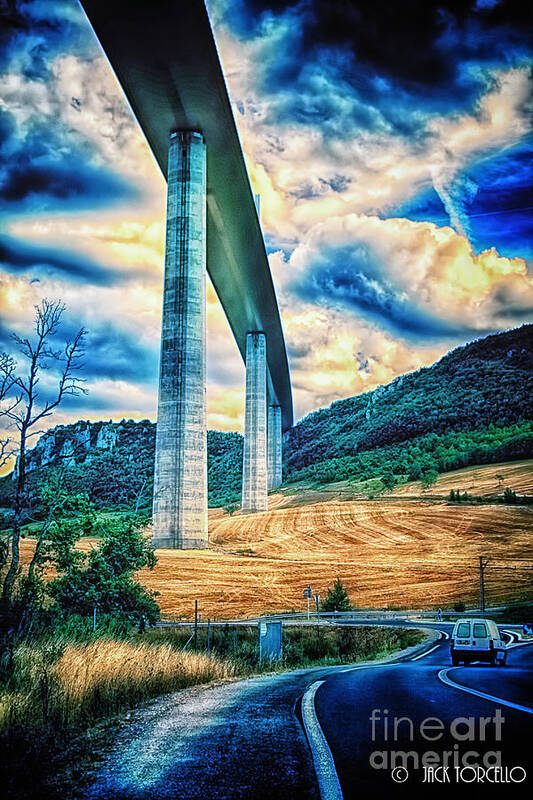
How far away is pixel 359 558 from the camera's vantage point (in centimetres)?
4891

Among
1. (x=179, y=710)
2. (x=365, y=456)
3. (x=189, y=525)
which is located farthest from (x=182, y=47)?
(x=365, y=456)

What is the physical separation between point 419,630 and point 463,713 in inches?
992

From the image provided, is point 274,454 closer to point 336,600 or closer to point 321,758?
point 336,600

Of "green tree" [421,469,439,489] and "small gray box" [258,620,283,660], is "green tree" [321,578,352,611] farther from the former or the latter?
"green tree" [421,469,439,489]

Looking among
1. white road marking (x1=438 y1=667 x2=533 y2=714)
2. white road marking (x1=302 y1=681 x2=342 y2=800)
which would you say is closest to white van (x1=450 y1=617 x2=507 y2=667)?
white road marking (x1=438 y1=667 x2=533 y2=714)

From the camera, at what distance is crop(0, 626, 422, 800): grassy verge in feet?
19.3

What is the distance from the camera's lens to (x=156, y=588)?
36031 millimetres

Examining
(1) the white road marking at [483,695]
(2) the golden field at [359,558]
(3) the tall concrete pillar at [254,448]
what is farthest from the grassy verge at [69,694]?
(3) the tall concrete pillar at [254,448]

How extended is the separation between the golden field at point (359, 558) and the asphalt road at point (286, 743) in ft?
79.4

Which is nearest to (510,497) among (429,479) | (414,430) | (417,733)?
(429,479)

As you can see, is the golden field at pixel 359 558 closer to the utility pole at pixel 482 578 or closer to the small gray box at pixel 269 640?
the utility pole at pixel 482 578

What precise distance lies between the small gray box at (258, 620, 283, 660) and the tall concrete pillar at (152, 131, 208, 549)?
20.3 m

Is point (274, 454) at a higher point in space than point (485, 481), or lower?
higher

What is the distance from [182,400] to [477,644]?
958 inches
